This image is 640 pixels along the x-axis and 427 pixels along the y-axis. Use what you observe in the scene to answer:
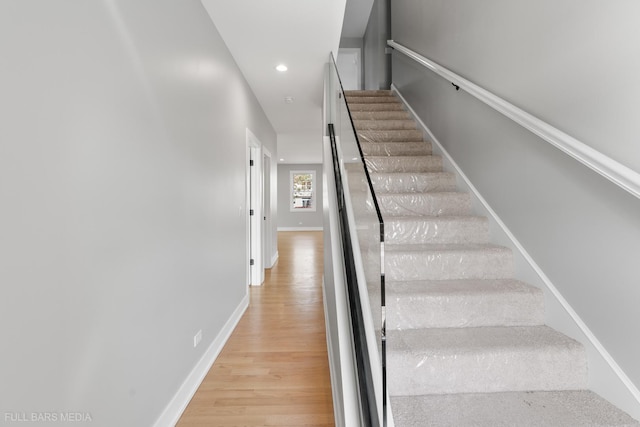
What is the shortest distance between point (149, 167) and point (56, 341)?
86 cm

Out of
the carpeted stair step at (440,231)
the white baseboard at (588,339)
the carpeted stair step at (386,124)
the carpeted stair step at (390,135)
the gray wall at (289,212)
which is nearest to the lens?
the white baseboard at (588,339)

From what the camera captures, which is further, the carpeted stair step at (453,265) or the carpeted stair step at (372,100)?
the carpeted stair step at (372,100)

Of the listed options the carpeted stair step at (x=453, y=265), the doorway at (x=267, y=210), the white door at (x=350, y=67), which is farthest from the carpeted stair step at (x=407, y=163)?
the white door at (x=350, y=67)

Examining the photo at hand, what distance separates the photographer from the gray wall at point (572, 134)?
121cm

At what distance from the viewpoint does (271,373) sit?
218cm

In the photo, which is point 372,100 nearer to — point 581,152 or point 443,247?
point 443,247

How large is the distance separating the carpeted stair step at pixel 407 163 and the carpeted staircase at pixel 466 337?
19.5 inches

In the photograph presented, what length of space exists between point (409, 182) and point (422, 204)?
0.27 metres

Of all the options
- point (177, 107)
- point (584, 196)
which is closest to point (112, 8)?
point (177, 107)

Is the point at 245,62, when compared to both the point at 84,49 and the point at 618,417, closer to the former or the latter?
the point at 84,49

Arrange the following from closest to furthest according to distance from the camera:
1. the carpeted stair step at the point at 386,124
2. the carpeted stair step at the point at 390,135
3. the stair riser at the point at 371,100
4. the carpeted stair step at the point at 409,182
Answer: the carpeted stair step at the point at 409,182 < the carpeted stair step at the point at 390,135 < the carpeted stair step at the point at 386,124 < the stair riser at the point at 371,100

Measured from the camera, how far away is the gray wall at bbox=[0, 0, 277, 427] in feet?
2.79

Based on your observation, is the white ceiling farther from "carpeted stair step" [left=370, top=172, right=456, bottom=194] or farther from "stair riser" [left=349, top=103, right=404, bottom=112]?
"carpeted stair step" [left=370, top=172, right=456, bottom=194]

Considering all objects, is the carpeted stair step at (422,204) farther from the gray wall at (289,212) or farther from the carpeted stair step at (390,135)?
the gray wall at (289,212)
